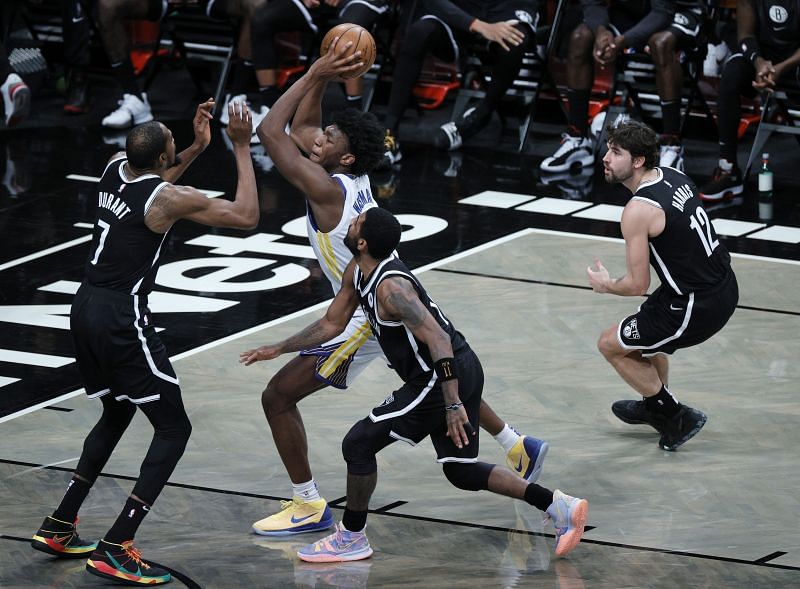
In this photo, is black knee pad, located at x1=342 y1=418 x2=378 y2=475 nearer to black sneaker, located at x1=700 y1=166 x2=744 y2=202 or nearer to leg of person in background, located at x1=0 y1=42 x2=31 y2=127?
black sneaker, located at x1=700 y1=166 x2=744 y2=202

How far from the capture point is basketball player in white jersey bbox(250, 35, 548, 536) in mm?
6176

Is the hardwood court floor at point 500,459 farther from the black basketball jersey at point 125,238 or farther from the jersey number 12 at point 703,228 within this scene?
the black basketball jersey at point 125,238

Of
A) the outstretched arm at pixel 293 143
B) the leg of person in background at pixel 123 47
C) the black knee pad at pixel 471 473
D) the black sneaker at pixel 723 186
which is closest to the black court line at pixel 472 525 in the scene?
the black knee pad at pixel 471 473

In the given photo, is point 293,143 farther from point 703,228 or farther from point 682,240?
point 703,228

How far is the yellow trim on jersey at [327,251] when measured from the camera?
6.36m

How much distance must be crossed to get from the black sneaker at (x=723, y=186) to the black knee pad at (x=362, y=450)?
→ 6172 millimetres

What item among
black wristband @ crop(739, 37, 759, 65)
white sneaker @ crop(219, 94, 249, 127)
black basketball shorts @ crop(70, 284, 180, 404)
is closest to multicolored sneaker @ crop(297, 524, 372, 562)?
black basketball shorts @ crop(70, 284, 180, 404)

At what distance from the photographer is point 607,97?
13.1 meters

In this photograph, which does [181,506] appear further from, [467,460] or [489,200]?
[489,200]

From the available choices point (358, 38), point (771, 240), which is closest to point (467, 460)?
point (358, 38)

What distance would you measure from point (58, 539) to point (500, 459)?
2.08 meters

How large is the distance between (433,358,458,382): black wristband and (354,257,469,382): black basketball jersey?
0.12 metres

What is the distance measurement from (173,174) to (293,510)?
4.80 feet

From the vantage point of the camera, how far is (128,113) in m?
13.5
